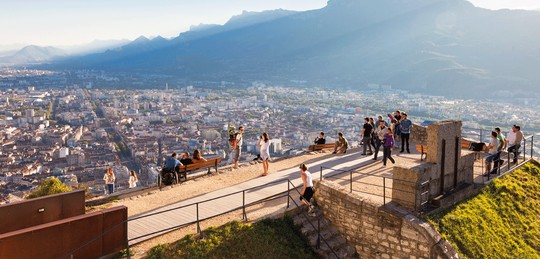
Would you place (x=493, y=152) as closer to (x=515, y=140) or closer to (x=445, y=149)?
(x=515, y=140)

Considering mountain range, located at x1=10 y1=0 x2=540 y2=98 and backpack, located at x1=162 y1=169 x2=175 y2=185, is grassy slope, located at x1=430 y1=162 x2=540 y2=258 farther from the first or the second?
mountain range, located at x1=10 y1=0 x2=540 y2=98

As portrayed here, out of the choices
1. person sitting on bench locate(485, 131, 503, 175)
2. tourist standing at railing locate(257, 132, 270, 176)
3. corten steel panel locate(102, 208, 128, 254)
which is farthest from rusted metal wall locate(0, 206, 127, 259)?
person sitting on bench locate(485, 131, 503, 175)

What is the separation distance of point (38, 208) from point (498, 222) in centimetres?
1080

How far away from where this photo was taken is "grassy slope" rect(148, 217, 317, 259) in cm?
869

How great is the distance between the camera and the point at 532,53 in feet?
352

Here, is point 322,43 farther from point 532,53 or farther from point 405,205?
point 405,205

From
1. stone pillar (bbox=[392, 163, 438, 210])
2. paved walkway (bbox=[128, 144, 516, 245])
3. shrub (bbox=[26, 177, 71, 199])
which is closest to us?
stone pillar (bbox=[392, 163, 438, 210])

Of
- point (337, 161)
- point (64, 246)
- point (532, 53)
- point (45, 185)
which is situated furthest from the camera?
point (532, 53)

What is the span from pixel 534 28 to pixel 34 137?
133 meters

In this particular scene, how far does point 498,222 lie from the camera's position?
1089 centimetres

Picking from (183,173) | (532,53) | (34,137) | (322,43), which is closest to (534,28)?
(532,53)

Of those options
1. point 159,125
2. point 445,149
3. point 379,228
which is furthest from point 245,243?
Answer: point 159,125

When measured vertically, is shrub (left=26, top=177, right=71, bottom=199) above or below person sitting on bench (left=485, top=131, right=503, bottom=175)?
below

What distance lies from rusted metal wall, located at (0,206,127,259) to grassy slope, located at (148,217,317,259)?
2.77 feet
